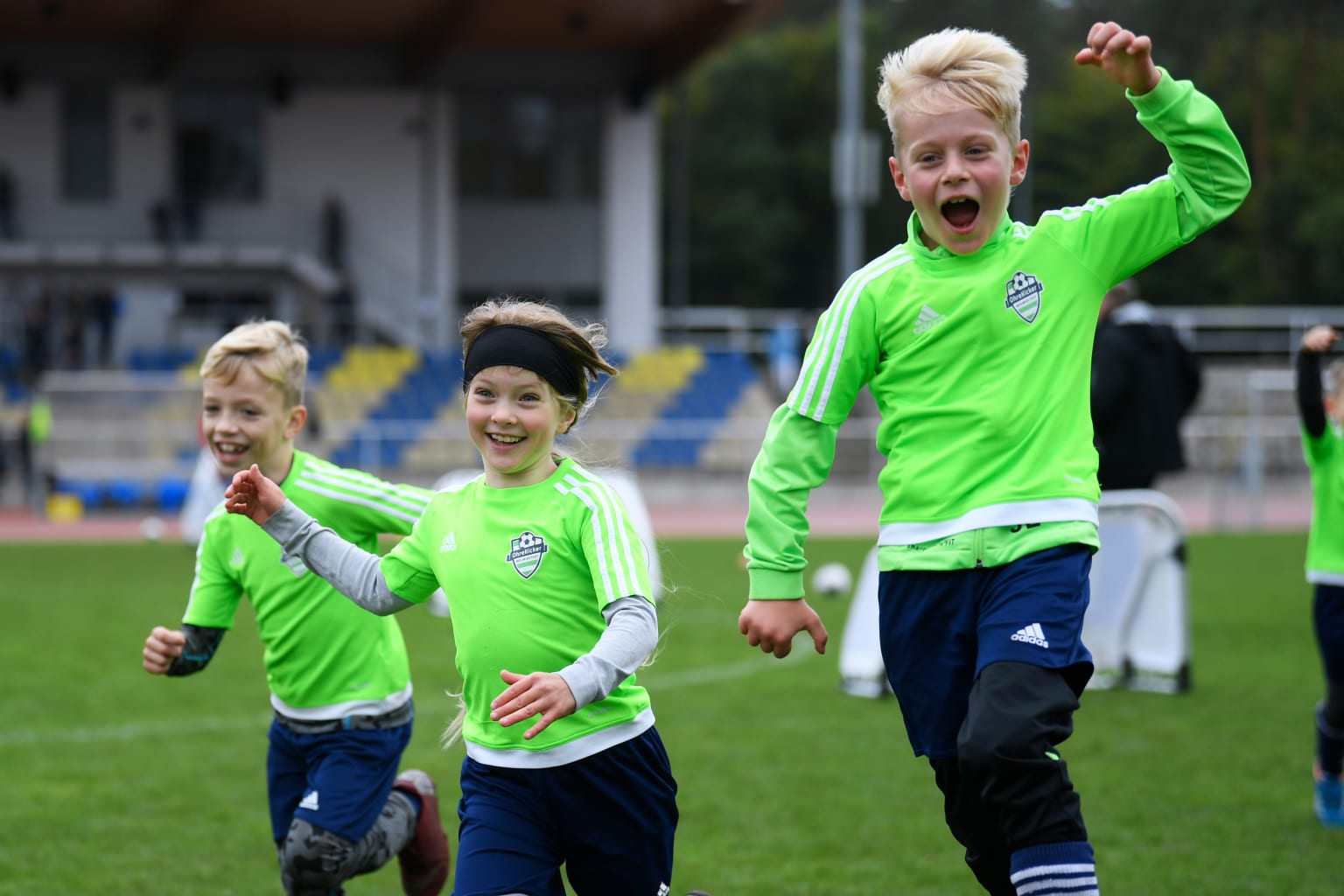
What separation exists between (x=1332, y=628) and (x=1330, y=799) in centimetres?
68

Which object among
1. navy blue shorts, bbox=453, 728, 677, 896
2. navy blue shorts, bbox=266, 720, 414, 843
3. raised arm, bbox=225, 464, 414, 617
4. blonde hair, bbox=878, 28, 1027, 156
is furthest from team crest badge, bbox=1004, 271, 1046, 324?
navy blue shorts, bbox=266, 720, 414, 843

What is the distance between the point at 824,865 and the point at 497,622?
2.37 m

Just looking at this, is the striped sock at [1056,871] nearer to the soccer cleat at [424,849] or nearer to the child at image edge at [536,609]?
the child at image edge at [536,609]

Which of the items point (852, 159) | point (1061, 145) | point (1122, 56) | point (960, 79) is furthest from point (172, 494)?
point (1061, 145)

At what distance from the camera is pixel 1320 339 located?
5.61 m

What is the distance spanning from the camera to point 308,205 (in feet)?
110

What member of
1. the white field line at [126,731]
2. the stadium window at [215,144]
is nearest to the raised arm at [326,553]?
the white field line at [126,731]

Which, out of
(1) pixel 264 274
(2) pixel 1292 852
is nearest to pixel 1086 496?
(2) pixel 1292 852

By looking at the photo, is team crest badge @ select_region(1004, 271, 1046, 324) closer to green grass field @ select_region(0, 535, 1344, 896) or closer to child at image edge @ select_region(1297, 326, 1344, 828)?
green grass field @ select_region(0, 535, 1344, 896)

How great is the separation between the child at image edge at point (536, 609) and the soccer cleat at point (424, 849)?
102 cm

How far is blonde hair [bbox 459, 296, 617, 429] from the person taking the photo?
144 inches

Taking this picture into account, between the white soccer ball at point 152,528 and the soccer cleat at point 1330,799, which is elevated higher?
the soccer cleat at point 1330,799

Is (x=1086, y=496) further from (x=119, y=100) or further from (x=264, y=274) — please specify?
(x=119, y=100)

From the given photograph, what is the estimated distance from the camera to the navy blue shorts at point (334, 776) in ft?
13.7
